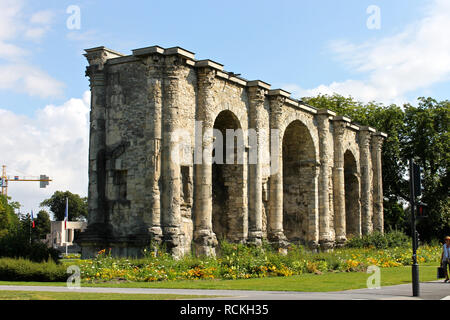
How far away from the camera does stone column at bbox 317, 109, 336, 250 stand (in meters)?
33.0

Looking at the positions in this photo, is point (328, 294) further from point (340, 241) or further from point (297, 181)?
point (340, 241)

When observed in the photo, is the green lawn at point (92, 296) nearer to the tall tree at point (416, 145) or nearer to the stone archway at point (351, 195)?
the stone archway at point (351, 195)

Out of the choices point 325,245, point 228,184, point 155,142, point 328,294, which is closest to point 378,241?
point 325,245

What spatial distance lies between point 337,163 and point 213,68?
48.4 ft

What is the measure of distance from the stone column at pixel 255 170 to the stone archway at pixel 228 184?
67 centimetres

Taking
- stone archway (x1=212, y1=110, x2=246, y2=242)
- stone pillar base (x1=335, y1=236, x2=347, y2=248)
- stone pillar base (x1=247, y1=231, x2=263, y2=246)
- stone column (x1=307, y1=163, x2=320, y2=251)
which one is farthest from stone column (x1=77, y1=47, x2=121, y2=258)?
stone pillar base (x1=335, y1=236, x2=347, y2=248)

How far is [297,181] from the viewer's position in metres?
33.8

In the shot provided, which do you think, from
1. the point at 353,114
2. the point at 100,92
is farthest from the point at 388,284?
the point at 353,114

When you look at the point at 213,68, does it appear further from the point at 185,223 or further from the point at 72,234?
the point at 72,234

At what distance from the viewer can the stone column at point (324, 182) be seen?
33.0 meters

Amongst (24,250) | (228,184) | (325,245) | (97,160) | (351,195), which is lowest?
(325,245)

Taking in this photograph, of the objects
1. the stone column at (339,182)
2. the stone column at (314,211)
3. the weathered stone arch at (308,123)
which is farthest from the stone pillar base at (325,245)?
the weathered stone arch at (308,123)

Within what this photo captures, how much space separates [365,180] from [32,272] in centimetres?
2803

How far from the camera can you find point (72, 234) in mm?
81250
